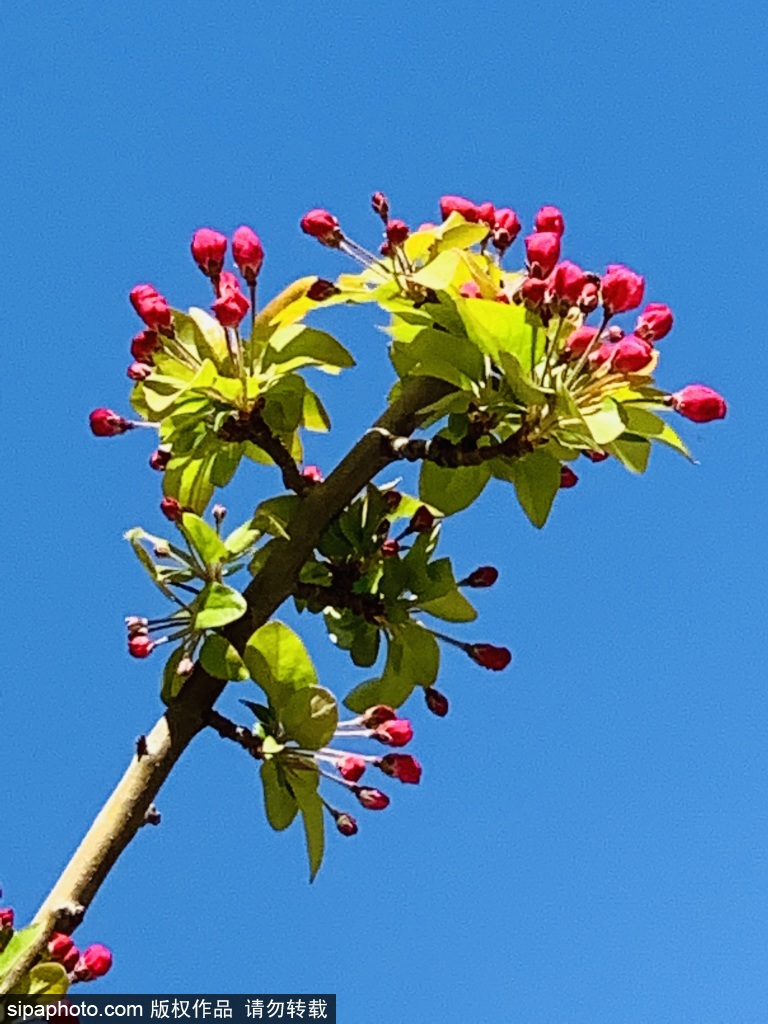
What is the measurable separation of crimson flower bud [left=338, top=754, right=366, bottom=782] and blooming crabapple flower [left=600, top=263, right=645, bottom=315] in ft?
1.89

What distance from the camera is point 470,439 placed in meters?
1.53

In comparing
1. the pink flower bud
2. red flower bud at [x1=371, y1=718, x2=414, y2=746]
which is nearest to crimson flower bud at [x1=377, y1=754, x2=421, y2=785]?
red flower bud at [x1=371, y1=718, x2=414, y2=746]

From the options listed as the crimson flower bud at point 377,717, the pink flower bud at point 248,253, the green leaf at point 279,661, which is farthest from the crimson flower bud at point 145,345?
the crimson flower bud at point 377,717

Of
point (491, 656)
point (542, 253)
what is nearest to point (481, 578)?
point (491, 656)

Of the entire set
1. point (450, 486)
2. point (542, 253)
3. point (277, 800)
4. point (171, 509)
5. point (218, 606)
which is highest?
point (542, 253)

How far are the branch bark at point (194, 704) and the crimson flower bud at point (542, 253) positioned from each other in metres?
0.18

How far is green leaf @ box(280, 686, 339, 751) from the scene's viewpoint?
1497mm

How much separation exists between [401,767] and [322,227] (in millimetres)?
650

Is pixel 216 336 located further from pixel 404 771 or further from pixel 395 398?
pixel 404 771

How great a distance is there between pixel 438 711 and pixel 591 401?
51 cm

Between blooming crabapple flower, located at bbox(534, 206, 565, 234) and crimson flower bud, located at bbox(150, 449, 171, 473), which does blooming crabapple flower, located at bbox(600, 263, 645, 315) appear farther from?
crimson flower bud, located at bbox(150, 449, 171, 473)

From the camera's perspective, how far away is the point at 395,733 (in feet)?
5.09

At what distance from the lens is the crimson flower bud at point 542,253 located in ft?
4.86

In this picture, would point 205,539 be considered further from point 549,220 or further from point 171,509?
point 549,220
